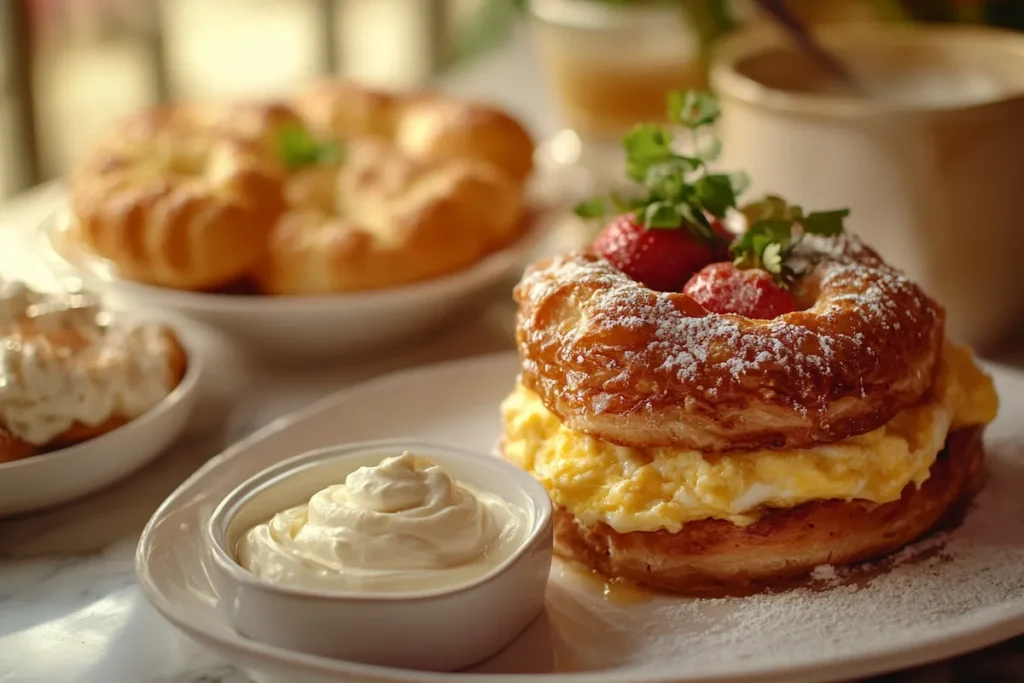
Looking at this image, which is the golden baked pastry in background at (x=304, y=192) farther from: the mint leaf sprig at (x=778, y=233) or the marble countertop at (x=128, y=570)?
the mint leaf sprig at (x=778, y=233)

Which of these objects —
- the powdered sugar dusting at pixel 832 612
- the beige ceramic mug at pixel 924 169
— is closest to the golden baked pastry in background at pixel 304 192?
the beige ceramic mug at pixel 924 169

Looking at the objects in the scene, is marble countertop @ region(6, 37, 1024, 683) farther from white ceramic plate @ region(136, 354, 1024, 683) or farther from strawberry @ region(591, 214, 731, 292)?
strawberry @ region(591, 214, 731, 292)

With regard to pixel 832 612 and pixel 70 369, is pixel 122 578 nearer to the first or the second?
pixel 70 369

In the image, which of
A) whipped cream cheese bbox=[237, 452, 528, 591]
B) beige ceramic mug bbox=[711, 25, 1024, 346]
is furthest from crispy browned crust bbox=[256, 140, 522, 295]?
whipped cream cheese bbox=[237, 452, 528, 591]

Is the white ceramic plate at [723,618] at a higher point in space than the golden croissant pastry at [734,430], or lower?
lower

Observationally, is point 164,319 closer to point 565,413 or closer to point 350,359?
point 350,359

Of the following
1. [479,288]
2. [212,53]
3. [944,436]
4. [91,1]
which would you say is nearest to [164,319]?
[479,288]

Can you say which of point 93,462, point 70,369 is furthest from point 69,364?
point 93,462
